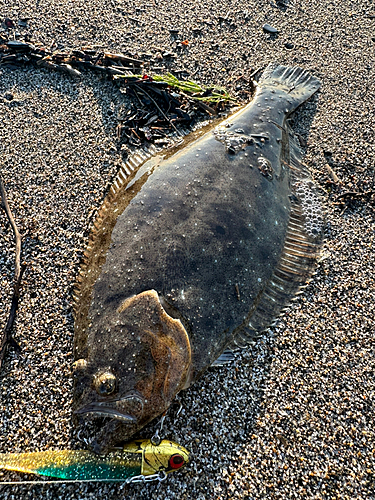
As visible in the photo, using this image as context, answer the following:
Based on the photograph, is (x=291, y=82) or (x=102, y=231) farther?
(x=291, y=82)

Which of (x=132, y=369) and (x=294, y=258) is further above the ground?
(x=294, y=258)

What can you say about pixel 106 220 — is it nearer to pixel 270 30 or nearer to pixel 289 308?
pixel 289 308

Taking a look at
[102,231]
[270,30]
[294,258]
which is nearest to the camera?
[102,231]

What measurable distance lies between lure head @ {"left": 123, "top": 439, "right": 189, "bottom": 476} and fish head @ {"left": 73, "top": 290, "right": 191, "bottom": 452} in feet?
0.34

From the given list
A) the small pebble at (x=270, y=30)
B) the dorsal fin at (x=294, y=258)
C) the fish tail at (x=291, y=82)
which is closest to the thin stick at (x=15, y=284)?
the dorsal fin at (x=294, y=258)

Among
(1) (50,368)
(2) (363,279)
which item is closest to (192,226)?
(1) (50,368)

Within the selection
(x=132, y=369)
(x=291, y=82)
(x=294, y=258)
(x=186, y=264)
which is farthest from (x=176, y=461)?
(x=291, y=82)

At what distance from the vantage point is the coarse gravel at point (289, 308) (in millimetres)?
2246

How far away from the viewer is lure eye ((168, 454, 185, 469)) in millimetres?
2098

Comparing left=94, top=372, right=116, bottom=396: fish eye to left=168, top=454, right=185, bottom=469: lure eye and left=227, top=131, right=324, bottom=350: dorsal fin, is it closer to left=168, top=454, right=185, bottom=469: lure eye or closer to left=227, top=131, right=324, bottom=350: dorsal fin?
left=168, top=454, right=185, bottom=469: lure eye

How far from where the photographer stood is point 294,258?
3.07 m

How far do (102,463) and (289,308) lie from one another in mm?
1752

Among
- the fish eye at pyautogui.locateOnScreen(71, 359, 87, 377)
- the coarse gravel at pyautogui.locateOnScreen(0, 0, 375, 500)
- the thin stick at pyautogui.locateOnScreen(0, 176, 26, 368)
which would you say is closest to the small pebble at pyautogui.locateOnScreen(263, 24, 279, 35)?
the coarse gravel at pyautogui.locateOnScreen(0, 0, 375, 500)

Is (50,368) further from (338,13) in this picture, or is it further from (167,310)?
(338,13)
